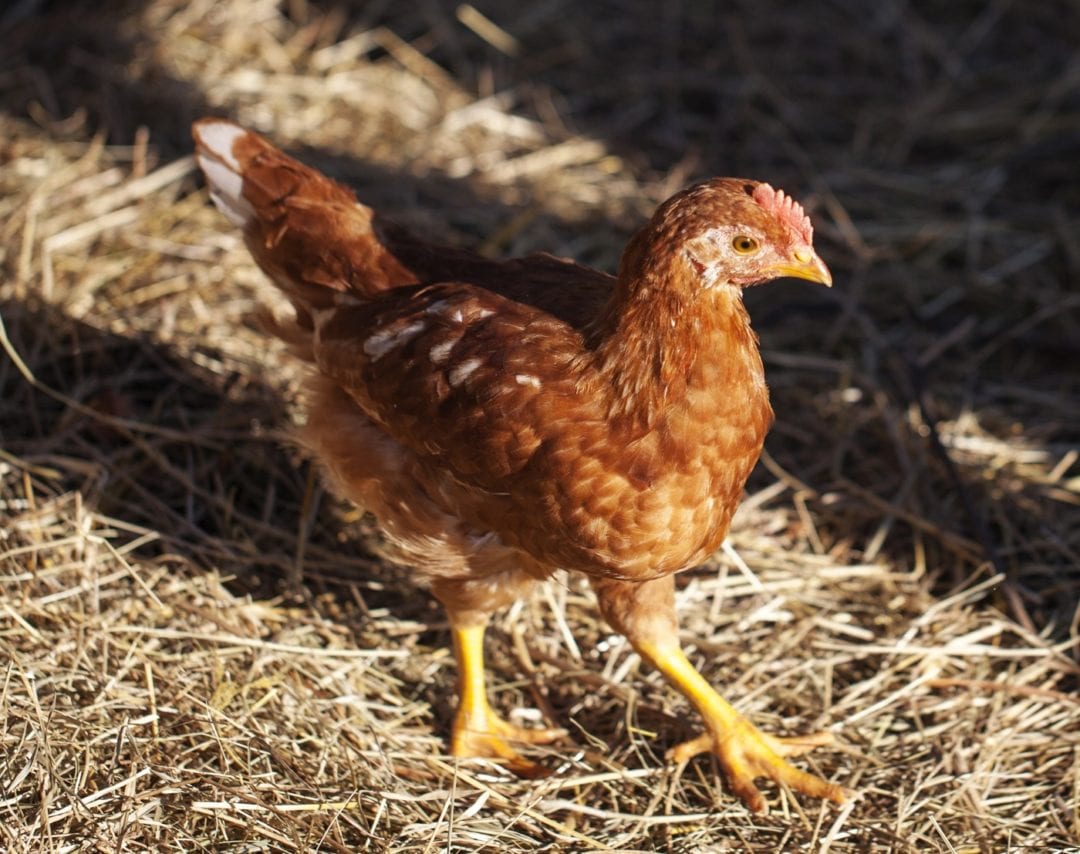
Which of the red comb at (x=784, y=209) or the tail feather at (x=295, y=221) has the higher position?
the red comb at (x=784, y=209)

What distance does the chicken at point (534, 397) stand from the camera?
2.62m

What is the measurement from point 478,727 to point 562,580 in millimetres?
540

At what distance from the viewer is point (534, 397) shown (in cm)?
272

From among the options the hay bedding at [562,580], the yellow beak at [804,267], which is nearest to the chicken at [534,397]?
the yellow beak at [804,267]

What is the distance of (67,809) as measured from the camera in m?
2.80

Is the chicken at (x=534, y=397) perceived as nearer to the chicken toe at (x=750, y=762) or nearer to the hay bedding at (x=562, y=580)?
the chicken toe at (x=750, y=762)

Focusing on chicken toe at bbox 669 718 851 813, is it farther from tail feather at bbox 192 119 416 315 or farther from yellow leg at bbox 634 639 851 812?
tail feather at bbox 192 119 416 315

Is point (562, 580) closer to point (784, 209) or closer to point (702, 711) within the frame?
point (702, 711)

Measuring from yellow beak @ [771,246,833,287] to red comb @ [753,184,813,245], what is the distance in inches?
1.3

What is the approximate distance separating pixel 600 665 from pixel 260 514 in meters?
1.25

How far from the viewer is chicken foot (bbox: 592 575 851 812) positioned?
316 cm

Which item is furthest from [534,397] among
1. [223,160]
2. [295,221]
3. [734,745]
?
[223,160]

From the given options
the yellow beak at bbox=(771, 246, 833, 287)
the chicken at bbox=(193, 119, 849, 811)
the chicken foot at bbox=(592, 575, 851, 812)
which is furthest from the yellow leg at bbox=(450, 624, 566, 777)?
the yellow beak at bbox=(771, 246, 833, 287)

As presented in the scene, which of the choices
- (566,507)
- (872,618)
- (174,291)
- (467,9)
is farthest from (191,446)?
(467,9)
